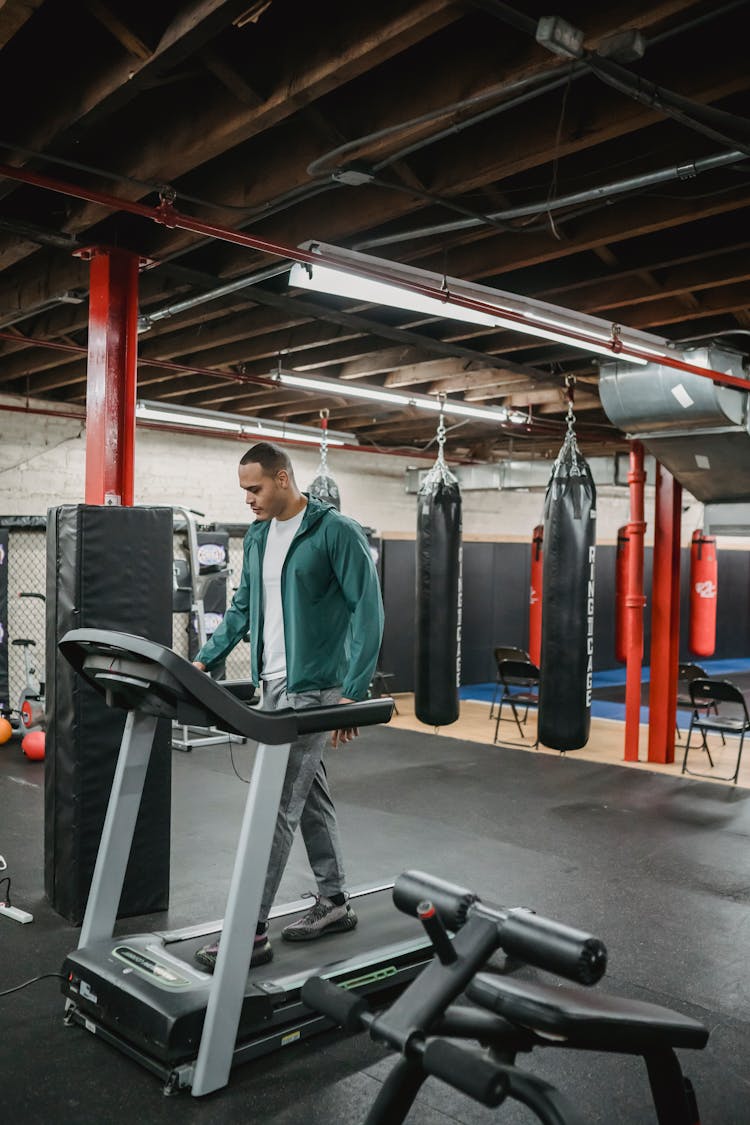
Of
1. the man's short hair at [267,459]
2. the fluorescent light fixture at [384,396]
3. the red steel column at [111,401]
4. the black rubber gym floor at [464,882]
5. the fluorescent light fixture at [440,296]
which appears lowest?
the black rubber gym floor at [464,882]

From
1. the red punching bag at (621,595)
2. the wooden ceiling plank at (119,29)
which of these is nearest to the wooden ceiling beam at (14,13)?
the wooden ceiling plank at (119,29)

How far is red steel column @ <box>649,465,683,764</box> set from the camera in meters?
A: 7.45

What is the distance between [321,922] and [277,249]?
2.67m

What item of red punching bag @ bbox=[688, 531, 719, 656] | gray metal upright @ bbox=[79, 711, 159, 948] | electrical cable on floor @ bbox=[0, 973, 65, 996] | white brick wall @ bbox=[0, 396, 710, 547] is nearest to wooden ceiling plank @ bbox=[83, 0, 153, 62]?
gray metal upright @ bbox=[79, 711, 159, 948]

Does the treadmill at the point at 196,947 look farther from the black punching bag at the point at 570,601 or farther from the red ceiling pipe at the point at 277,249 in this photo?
the black punching bag at the point at 570,601

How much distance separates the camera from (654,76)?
3.11 metres

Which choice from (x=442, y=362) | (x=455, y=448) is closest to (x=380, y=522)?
(x=455, y=448)

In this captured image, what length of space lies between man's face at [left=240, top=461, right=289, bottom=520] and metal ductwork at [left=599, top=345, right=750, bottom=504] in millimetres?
3303

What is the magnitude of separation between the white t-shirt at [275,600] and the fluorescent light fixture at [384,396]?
3.70 m

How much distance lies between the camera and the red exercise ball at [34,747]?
6.89 meters

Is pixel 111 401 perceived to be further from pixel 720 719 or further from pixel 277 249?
pixel 720 719

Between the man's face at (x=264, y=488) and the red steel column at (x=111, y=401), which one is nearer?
the man's face at (x=264, y=488)

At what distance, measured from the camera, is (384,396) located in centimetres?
772

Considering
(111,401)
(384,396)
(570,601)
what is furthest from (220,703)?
(384,396)
